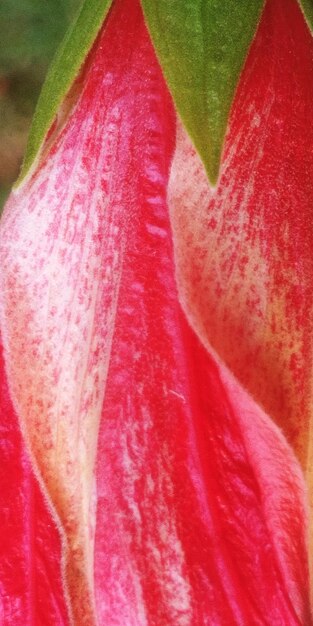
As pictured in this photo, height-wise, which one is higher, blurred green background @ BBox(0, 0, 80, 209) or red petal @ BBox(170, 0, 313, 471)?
blurred green background @ BBox(0, 0, 80, 209)

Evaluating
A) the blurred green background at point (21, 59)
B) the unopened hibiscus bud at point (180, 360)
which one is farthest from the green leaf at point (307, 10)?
the blurred green background at point (21, 59)

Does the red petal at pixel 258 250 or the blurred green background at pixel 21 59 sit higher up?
the blurred green background at pixel 21 59

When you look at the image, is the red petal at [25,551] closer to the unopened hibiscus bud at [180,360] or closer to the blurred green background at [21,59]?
the unopened hibiscus bud at [180,360]

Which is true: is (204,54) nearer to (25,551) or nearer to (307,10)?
(307,10)

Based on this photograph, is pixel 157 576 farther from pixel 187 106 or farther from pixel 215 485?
pixel 187 106

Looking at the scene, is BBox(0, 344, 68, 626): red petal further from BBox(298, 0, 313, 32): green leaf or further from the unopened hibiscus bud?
BBox(298, 0, 313, 32): green leaf

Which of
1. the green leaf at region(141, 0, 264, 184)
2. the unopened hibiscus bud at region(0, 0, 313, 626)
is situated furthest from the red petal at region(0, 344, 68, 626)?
the green leaf at region(141, 0, 264, 184)
